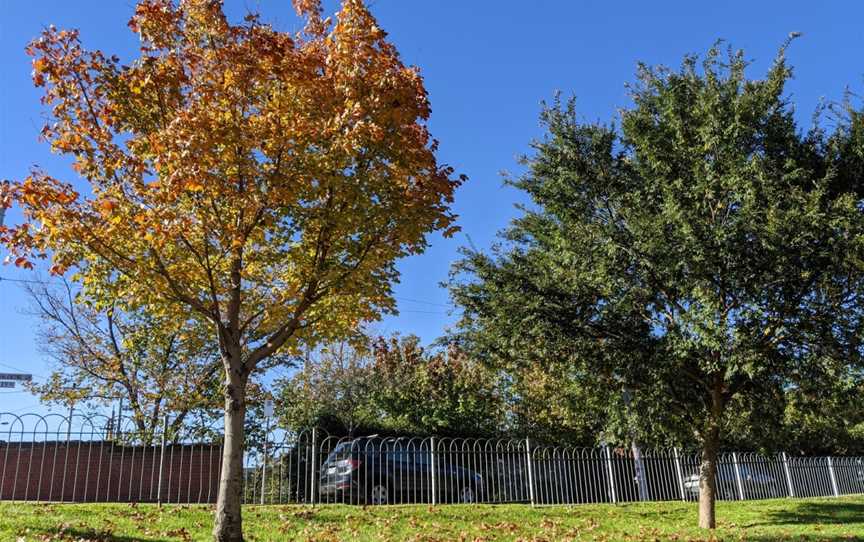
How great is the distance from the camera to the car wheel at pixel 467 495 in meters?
13.8

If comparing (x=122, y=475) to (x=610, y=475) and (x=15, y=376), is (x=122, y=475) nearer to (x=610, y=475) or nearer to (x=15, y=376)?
(x=15, y=376)

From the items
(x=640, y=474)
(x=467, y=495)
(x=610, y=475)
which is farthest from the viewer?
(x=640, y=474)

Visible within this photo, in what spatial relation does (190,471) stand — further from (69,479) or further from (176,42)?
(176,42)

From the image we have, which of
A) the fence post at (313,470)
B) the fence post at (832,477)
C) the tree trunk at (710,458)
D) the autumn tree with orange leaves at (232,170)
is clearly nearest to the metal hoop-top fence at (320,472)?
the fence post at (313,470)

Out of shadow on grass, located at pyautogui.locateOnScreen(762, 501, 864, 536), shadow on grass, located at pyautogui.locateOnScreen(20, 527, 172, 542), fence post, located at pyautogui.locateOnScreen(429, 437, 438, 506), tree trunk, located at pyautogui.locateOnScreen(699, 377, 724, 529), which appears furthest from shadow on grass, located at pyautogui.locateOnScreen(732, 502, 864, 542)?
shadow on grass, located at pyautogui.locateOnScreen(20, 527, 172, 542)

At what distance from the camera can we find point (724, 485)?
59.4 feet

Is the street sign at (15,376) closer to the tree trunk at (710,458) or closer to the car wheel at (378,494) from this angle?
the car wheel at (378,494)

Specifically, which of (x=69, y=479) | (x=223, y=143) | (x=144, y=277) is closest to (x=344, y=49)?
(x=223, y=143)

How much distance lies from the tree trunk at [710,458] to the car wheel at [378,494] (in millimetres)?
6093

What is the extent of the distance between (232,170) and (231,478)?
3803 millimetres

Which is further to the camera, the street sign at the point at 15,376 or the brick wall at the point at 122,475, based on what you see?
the street sign at the point at 15,376

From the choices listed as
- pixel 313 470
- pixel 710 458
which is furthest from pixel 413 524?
pixel 710 458

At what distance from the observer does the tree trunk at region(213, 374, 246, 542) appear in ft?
24.8

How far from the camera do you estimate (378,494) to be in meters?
13.3
